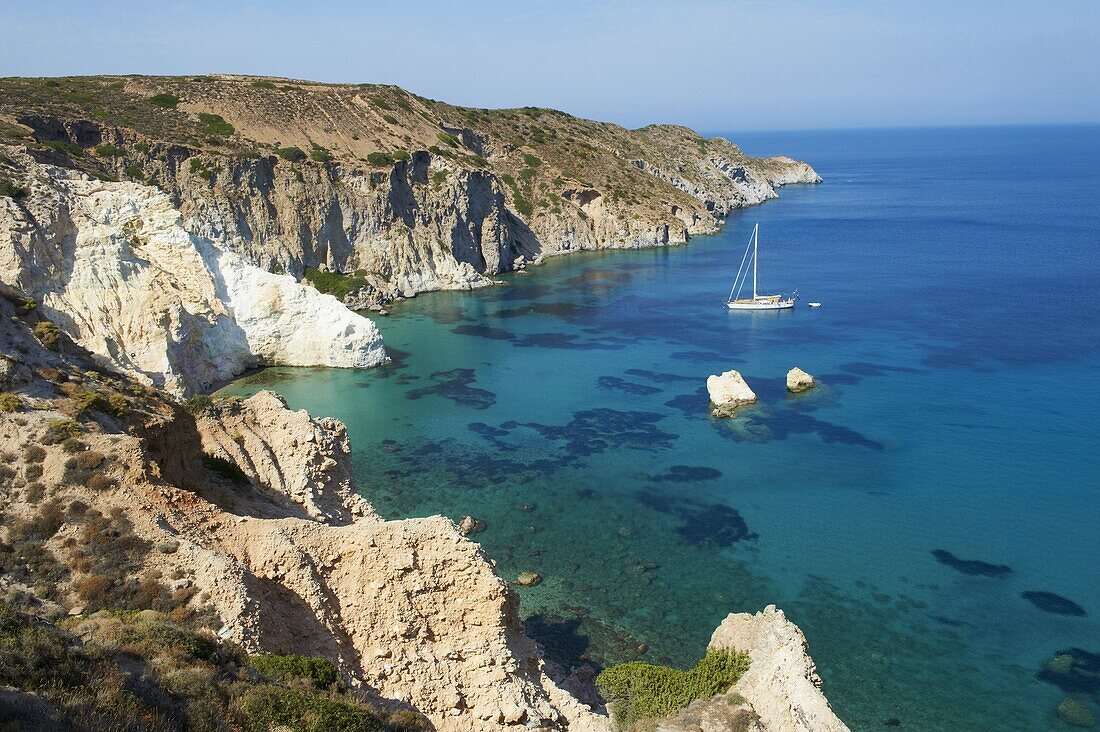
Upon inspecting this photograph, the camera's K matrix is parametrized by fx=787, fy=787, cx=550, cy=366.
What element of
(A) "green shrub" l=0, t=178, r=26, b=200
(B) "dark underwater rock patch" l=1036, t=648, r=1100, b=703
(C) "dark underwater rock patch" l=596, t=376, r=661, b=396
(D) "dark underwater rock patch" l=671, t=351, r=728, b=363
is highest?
(A) "green shrub" l=0, t=178, r=26, b=200

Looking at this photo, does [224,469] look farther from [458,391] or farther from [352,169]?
[352,169]

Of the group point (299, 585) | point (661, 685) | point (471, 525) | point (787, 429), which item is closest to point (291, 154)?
point (787, 429)

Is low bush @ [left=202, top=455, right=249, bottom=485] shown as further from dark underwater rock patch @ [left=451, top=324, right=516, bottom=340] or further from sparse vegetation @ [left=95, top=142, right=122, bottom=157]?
sparse vegetation @ [left=95, top=142, right=122, bottom=157]

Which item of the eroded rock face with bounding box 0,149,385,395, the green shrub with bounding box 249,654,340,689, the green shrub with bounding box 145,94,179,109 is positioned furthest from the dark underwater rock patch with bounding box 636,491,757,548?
the green shrub with bounding box 145,94,179,109

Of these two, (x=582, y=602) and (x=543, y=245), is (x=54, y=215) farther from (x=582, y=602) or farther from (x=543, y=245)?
(x=543, y=245)

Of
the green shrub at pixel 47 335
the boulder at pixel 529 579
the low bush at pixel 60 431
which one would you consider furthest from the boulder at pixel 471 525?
the low bush at pixel 60 431

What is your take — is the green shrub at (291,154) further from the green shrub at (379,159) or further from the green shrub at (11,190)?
the green shrub at (11,190)

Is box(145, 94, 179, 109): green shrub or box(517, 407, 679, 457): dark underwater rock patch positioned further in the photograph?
box(145, 94, 179, 109): green shrub
